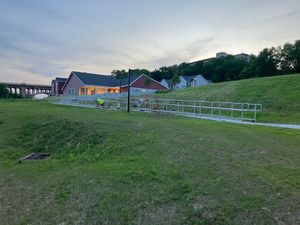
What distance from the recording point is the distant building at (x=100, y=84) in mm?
48250

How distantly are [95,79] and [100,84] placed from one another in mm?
1428

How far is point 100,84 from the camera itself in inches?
1967

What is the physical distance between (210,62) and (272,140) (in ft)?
229

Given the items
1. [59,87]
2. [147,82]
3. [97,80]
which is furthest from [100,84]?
[59,87]

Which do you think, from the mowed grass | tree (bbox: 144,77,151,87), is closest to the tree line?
tree (bbox: 144,77,151,87)

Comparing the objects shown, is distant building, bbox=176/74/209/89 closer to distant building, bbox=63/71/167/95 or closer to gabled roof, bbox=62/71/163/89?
distant building, bbox=63/71/167/95

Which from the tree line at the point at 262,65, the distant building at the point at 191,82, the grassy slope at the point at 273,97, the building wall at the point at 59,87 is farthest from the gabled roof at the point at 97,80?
the grassy slope at the point at 273,97

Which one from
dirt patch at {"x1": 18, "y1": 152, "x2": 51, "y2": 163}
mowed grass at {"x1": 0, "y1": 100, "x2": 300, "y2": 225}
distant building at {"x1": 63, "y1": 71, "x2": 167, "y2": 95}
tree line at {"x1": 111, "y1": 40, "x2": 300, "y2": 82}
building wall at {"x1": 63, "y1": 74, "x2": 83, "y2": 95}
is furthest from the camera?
tree line at {"x1": 111, "y1": 40, "x2": 300, "y2": 82}

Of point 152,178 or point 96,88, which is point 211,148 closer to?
point 152,178

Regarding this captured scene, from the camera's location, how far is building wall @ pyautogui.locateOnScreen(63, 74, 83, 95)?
48916mm

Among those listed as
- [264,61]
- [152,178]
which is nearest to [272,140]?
[152,178]

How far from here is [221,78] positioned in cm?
6762

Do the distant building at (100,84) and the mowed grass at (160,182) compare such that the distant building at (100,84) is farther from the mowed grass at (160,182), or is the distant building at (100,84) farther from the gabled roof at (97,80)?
the mowed grass at (160,182)

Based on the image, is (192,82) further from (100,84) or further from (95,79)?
(95,79)
